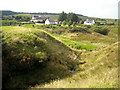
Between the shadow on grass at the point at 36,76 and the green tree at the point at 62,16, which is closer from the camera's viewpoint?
the shadow on grass at the point at 36,76

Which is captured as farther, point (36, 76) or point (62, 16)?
point (62, 16)

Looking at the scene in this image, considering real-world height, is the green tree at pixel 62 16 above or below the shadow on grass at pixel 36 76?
above

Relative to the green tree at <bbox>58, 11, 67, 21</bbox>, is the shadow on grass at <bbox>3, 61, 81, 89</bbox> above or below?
below

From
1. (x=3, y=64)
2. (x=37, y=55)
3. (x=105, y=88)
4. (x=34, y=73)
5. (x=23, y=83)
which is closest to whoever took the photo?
(x=105, y=88)

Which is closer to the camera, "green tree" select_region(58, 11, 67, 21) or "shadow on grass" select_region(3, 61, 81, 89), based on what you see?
"shadow on grass" select_region(3, 61, 81, 89)

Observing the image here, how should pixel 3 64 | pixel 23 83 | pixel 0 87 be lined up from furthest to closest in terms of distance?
pixel 3 64
pixel 23 83
pixel 0 87

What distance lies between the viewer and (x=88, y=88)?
5.89 meters

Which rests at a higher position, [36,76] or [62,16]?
[62,16]

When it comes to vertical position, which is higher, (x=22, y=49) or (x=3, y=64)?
(x=22, y=49)

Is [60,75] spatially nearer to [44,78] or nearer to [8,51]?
[44,78]

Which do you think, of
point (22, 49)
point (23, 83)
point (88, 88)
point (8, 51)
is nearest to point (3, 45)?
point (8, 51)

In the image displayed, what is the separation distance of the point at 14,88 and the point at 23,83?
104 centimetres

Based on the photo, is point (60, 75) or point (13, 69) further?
point (60, 75)

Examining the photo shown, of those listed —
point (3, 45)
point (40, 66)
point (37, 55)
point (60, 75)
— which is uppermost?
point (3, 45)
